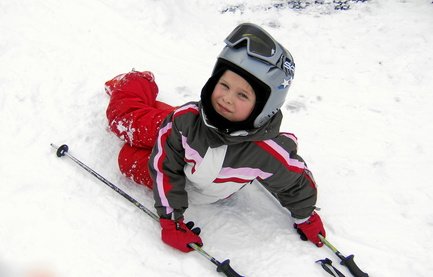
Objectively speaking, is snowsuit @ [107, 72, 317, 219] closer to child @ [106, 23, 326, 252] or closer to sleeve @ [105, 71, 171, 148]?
child @ [106, 23, 326, 252]

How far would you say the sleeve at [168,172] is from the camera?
10.0ft

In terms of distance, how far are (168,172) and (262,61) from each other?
1169mm

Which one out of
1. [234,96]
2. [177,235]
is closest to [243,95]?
[234,96]

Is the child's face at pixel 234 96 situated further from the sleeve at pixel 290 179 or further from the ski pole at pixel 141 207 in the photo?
the ski pole at pixel 141 207

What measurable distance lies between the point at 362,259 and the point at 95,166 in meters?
2.44

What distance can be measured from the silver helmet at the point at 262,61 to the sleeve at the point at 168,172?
708 mm

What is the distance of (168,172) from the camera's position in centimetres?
310

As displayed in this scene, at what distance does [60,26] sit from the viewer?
501 centimetres

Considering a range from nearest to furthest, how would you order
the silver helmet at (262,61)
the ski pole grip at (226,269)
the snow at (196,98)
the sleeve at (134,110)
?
the silver helmet at (262,61) < the ski pole grip at (226,269) < the snow at (196,98) < the sleeve at (134,110)

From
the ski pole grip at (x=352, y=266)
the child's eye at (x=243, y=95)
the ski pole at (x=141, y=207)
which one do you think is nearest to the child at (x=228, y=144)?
the child's eye at (x=243, y=95)

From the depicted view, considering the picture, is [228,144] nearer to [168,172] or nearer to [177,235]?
[168,172]

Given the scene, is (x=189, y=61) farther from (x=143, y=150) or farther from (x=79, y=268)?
(x=79, y=268)

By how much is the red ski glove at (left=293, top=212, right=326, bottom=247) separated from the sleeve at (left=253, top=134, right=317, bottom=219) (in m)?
0.06

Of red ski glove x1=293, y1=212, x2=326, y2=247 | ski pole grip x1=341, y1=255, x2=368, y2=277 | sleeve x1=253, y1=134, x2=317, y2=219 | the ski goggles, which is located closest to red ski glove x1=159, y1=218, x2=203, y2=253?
sleeve x1=253, y1=134, x2=317, y2=219
